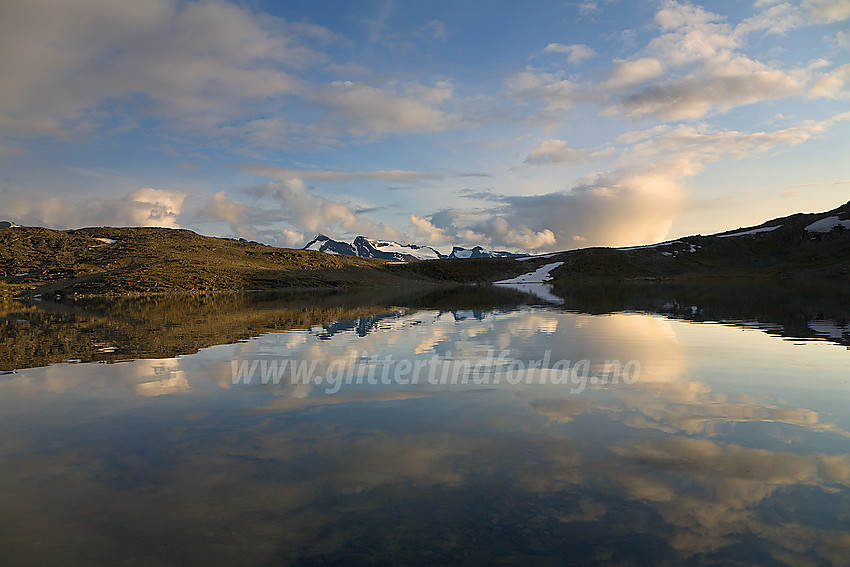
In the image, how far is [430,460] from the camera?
9.14 meters

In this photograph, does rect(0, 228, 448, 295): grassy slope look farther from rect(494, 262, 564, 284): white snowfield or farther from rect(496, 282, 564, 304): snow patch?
rect(496, 282, 564, 304): snow patch

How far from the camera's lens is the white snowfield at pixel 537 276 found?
170125mm

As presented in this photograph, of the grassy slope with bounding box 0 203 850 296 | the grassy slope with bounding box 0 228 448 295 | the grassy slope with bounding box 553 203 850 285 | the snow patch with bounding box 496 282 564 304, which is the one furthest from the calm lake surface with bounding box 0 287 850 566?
the grassy slope with bounding box 553 203 850 285

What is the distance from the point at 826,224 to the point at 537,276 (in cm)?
12269

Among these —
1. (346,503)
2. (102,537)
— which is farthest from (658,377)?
(102,537)

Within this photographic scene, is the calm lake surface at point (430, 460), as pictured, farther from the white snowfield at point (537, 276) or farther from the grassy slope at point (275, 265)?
the white snowfield at point (537, 276)

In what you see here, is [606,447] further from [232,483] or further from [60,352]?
[60,352]

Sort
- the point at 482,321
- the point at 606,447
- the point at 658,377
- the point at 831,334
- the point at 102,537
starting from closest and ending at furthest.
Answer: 1. the point at 102,537
2. the point at 606,447
3. the point at 658,377
4. the point at 831,334
5. the point at 482,321

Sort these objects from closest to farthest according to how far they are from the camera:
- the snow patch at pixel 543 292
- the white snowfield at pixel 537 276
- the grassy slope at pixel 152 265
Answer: the snow patch at pixel 543 292
the grassy slope at pixel 152 265
the white snowfield at pixel 537 276

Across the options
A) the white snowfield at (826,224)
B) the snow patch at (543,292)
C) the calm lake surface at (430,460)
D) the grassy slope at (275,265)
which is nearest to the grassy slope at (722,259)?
the grassy slope at (275,265)

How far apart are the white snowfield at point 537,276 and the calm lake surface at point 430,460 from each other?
151078mm

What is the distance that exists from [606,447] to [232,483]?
7.40m

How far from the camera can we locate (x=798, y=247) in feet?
608

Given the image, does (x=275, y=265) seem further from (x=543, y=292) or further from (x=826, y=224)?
(x=826, y=224)
